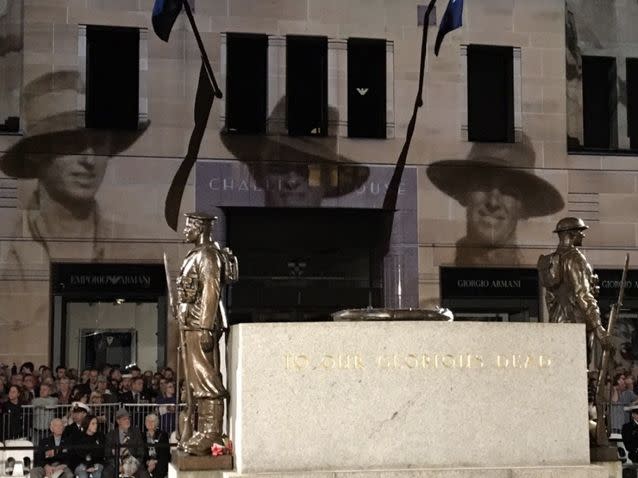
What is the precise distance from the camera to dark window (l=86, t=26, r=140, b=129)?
86.8 feet

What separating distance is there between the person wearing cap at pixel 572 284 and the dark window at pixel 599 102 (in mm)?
16753

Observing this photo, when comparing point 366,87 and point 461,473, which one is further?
point 366,87

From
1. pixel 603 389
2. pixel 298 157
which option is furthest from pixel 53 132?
pixel 603 389

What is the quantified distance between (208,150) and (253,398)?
17.2 metres

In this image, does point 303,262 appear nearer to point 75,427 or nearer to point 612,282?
point 612,282

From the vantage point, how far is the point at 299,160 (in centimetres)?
2677

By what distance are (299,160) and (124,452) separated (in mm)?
11545

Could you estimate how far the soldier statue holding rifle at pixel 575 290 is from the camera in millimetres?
12227

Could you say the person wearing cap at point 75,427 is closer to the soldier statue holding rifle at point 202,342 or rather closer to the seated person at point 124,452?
the seated person at point 124,452

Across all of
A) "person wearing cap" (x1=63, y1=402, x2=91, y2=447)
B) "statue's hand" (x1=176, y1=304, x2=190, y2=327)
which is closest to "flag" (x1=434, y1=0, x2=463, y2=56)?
"person wearing cap" (x1=63, y1=402, x2=91, y2=447)

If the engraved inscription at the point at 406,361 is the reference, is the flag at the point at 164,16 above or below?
above

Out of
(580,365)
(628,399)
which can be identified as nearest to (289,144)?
(628,399)

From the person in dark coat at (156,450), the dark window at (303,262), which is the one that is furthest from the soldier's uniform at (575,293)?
the dark window at (303,262)

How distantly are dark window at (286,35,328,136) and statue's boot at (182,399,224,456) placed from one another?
1700 centimetres
